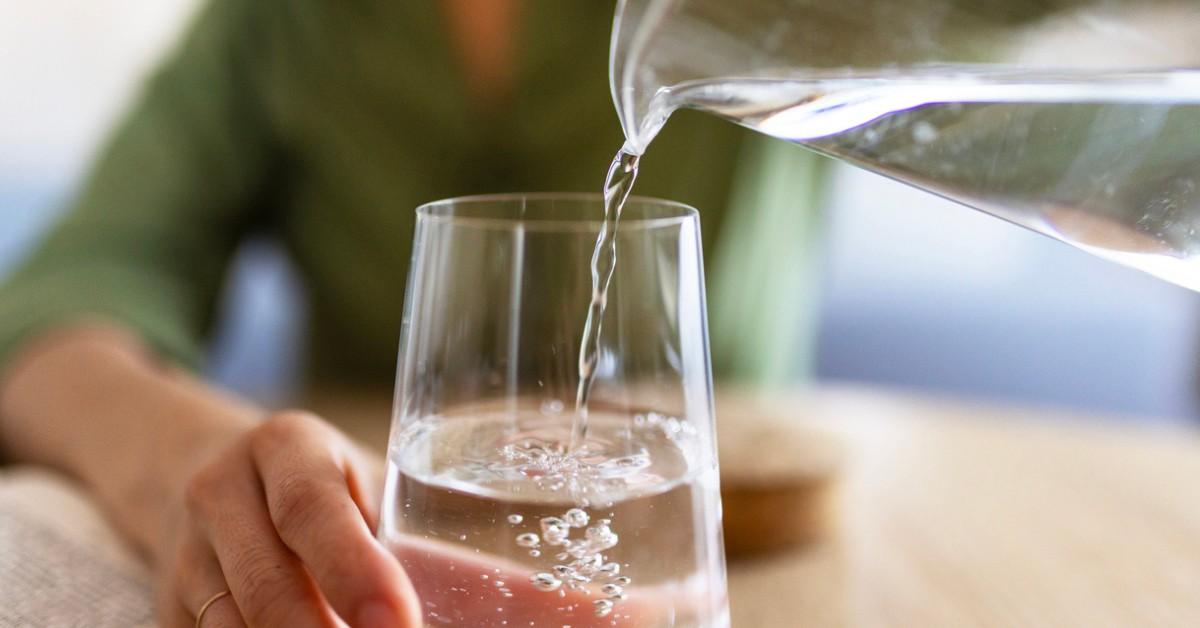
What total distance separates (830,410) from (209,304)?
618 mm

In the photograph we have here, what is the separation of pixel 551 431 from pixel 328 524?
9 centimetres

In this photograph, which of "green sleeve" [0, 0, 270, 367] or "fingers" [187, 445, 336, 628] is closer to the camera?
"fingers" [187, 445, 336, 628]

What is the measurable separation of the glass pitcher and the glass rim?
2.3 inches

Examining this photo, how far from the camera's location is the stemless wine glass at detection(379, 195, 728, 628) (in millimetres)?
353

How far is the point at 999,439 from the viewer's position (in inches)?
33.0

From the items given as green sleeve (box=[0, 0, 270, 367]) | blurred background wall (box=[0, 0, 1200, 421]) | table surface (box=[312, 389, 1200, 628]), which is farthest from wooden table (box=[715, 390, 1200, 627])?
blurred background wall (box=[0, 0, 1200, 421])

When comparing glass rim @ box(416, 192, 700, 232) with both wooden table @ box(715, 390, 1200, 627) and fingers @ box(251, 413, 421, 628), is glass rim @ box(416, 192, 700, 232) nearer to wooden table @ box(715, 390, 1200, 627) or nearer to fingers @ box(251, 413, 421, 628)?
fingers @ box(251, 413, 421, 628)

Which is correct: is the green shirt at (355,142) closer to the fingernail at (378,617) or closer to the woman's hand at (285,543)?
the woman's hand at (285,543)

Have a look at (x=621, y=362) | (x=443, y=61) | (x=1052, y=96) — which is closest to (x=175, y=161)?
(x=443, y=61)

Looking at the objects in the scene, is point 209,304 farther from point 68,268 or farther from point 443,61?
point 443,61

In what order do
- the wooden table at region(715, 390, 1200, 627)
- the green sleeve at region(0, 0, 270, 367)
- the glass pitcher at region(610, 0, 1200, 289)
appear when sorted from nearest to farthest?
1. the glass pitcher at region(610, 0, 1200, 289)
2. the wooden table at region(715, 390, 1200, 627)
3. the green sleeve at region(0, 0, 270, 367)

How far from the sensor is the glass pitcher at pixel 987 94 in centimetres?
30

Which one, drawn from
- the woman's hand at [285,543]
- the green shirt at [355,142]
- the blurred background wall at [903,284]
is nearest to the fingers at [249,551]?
the woman's hand at [285,543]

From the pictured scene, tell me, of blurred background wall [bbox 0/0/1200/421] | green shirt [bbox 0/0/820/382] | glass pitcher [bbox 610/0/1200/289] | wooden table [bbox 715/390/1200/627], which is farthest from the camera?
blurred background wall [bbox 0/0/1200/421]
